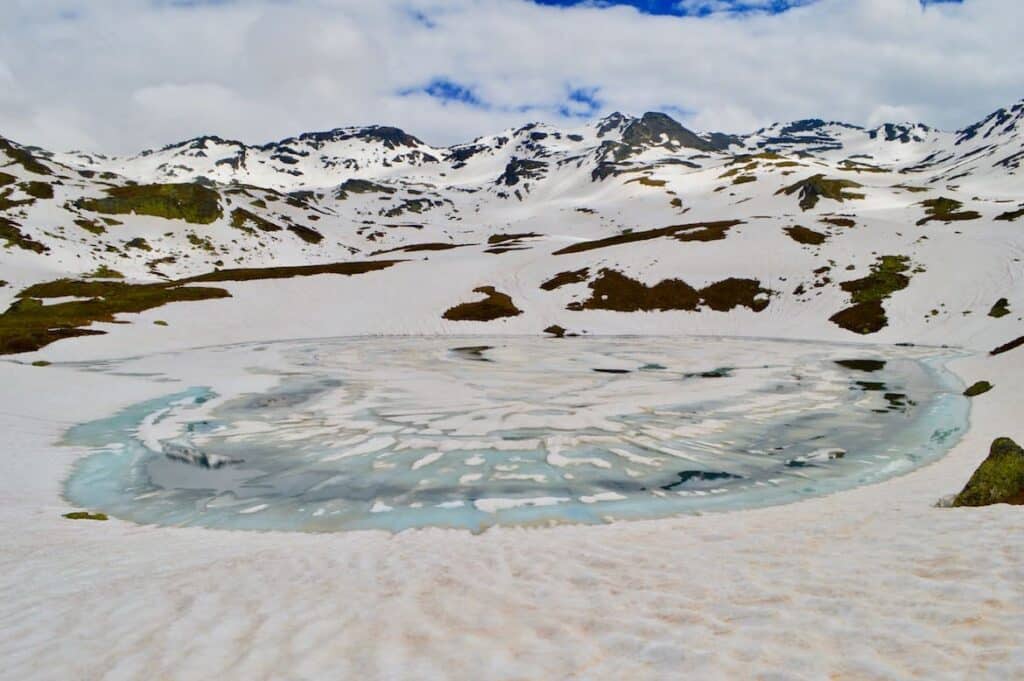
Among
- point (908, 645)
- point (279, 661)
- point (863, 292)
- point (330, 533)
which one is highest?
point (863, 292)

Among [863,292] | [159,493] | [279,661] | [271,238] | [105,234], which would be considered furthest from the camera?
[271,238]

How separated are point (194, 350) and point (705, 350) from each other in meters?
40.2

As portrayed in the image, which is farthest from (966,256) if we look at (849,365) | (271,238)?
(271,238)

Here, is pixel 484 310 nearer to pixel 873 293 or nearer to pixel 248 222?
pixel 873 293

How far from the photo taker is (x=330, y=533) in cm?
1179

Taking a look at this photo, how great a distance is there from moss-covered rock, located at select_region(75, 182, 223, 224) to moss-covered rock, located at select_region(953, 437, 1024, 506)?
14157 centimetres

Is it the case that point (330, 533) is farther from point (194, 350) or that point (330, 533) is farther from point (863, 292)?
point (863, 292)

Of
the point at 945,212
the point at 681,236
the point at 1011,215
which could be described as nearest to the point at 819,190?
the point at 945,212

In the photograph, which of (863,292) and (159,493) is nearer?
(159,493)

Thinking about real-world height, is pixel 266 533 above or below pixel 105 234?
below

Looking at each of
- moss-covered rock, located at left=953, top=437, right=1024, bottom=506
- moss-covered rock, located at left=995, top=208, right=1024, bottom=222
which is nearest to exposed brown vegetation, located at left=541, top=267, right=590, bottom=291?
moss-covered rock, located at left=995, top=208, right=1024, bottom=222

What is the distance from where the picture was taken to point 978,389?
82.5ft

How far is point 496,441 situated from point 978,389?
72.4ft

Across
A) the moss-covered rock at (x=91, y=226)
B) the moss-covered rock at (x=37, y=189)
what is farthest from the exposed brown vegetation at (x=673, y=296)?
the moss-covered rock at (x=37, y=189)
